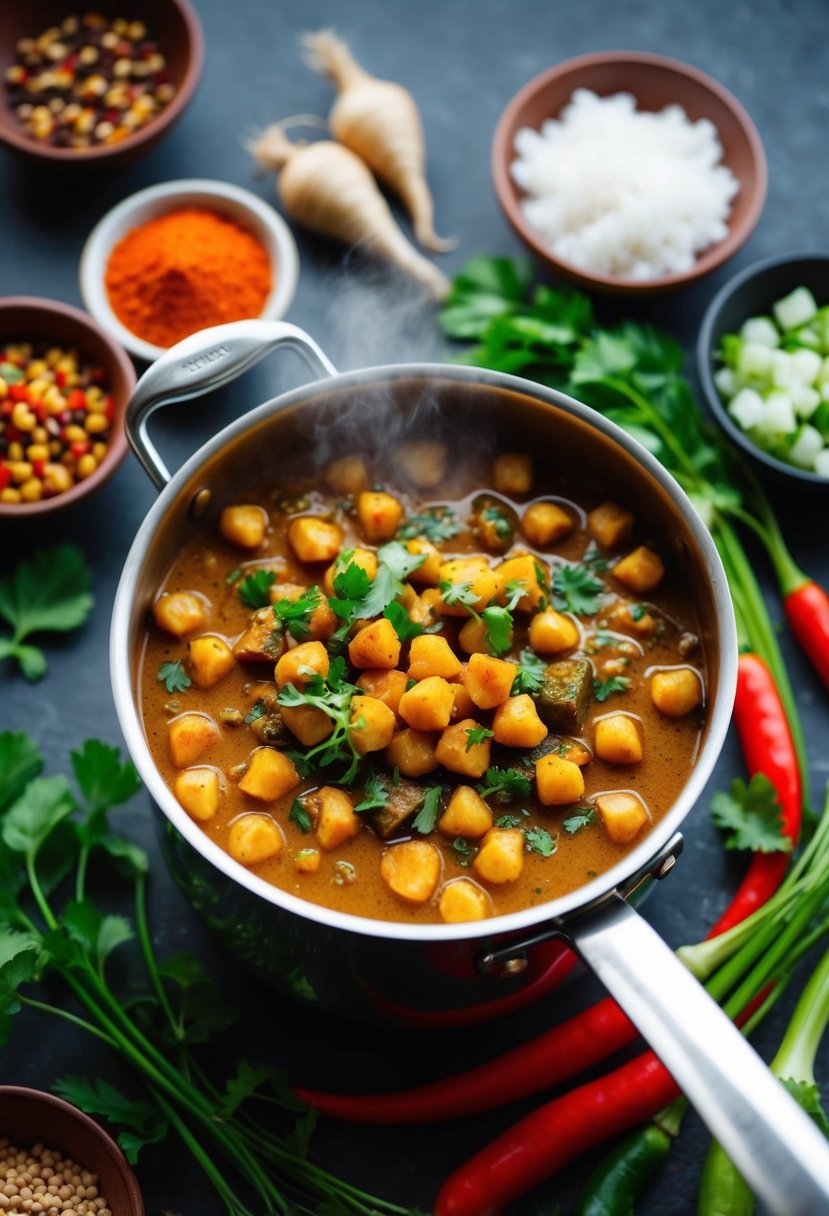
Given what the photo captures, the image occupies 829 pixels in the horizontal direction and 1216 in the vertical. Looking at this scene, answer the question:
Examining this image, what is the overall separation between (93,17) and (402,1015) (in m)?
3.36

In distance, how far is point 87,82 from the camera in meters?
4.14

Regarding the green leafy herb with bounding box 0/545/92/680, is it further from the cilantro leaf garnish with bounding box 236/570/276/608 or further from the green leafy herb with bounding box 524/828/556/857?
the green leafy herb with bounding box 524/828/556/857

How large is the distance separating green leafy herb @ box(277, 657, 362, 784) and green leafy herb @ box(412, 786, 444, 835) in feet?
0.53

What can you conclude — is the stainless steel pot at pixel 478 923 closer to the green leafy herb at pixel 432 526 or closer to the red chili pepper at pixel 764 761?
the green leafy herb at pixel 432 526

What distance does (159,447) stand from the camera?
12.6ft

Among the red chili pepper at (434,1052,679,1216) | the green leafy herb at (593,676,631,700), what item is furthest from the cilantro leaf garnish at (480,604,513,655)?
the red chili pepper at (434,1052,679,1216)

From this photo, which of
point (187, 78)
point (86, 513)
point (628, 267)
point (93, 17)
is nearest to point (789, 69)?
point (628, 267)

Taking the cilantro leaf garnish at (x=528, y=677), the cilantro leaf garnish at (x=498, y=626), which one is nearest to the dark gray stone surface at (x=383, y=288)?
the cilantro leaf garnish at (x=528, y=677)

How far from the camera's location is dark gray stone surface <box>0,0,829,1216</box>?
10.3ft

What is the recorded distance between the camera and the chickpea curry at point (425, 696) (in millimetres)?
2660

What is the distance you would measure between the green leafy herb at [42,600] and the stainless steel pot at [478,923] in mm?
632

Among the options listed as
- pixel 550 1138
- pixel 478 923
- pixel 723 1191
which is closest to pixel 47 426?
pixel 478 923

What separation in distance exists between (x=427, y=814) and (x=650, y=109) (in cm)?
268

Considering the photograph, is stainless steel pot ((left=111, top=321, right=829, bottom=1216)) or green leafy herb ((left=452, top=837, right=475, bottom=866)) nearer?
stainless steel pot ((left=111, top=321, right=829, bottom=1216))
